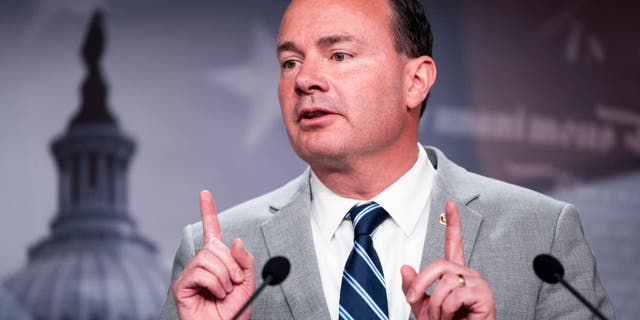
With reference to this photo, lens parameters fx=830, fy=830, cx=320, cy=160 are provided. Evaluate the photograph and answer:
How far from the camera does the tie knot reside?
197 centimetres

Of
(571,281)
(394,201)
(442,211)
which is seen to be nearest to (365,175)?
(394,201)

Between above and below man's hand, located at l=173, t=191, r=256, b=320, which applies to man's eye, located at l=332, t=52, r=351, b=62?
above

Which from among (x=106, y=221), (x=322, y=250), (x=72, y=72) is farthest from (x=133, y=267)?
(x=322, y=250)

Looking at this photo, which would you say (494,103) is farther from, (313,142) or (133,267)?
(313,142)

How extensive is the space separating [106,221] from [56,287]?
33 cm

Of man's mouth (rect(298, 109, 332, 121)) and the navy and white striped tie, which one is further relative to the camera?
man's mouth (rect(298, 109, 332, 121))

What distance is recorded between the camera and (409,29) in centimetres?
216

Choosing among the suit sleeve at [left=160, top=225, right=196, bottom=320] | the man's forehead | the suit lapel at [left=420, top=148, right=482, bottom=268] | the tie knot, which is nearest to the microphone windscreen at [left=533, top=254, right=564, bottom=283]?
the suit lapel at [left=420, top=148, right=482, bottom=268]

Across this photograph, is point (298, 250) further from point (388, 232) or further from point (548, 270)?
point (548, 270)

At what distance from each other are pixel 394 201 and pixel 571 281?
0.45 meters

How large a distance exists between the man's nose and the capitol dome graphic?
5.39ft

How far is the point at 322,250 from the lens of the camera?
2037mm

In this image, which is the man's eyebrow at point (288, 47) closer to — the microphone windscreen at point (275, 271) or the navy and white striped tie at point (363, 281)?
the navy and white striped tie at point (363, 281)

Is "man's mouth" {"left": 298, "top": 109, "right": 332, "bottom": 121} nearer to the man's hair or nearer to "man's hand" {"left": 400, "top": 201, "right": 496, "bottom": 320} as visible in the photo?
the man's hair
